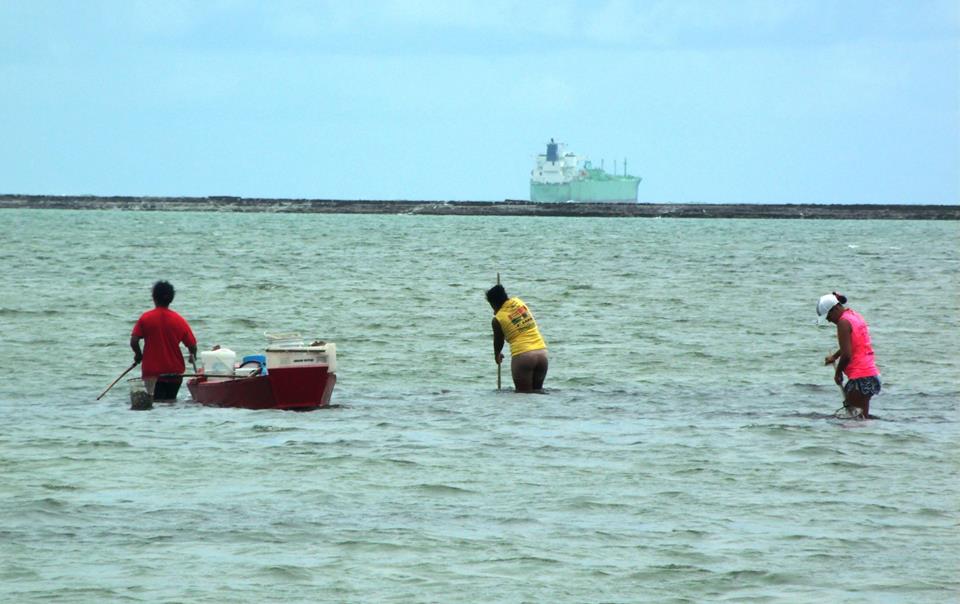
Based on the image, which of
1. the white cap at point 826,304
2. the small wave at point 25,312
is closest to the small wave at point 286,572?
the white cap at point 826,304

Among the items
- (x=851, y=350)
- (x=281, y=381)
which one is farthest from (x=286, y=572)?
(x=851, y=350)

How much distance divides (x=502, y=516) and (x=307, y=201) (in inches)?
6755

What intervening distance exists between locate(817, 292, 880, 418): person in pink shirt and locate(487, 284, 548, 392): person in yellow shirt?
392 cm

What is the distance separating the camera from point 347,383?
2030cm

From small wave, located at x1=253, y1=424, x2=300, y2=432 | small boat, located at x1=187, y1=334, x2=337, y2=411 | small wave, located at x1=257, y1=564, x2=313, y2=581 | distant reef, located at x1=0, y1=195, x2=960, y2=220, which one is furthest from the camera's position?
distant reef, located at x1=0, y1=195, x2=960, y2=220

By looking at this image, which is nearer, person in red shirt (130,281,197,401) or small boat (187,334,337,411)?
person in red shirt (130,281,197,401)

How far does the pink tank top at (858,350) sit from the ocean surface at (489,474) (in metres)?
0.64

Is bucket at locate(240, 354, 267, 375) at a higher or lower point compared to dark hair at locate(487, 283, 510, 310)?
lower

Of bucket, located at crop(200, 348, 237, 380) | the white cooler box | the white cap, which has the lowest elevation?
bucket, located at crop(200, 348, 237, 380)

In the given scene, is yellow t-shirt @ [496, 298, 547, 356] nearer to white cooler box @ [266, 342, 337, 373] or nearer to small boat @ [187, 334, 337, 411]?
small boat @ [187, 334, 337, 411]

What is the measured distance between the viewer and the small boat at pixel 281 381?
16188mm

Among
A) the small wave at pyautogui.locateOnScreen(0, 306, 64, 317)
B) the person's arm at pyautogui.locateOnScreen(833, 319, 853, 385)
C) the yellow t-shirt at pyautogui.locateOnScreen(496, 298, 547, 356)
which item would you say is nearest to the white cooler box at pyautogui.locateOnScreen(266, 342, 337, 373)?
the yellow t-shirt at pyautogui.locateOnScreen(496, 298, 547, 356)

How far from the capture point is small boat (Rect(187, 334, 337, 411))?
16.2 meters

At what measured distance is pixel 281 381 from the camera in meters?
16.4
